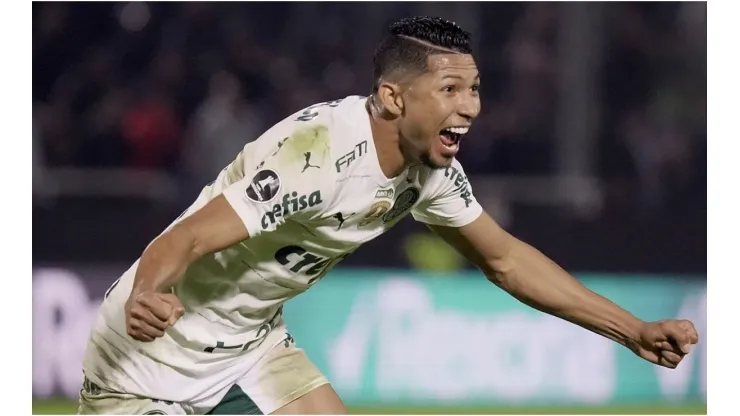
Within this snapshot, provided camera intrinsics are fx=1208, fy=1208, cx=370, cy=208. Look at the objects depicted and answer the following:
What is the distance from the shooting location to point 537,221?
1004cm

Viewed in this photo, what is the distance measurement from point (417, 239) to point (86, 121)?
10.8 feet

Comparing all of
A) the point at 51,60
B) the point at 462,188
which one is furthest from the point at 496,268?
the point at 51,60

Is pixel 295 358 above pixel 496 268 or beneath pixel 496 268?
beneath

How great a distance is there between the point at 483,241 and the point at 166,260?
1539 millimetres

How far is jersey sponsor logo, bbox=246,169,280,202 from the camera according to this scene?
3930 millimetres

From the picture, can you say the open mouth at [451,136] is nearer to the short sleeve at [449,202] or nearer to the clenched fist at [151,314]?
the short sleeve at [449,202]

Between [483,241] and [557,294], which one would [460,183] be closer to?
[483,241]

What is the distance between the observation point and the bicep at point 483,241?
4.77 metres

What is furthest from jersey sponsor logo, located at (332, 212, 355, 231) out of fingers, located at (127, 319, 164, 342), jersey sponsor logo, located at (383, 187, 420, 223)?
fingers, located at (127, 319, 164, 342)

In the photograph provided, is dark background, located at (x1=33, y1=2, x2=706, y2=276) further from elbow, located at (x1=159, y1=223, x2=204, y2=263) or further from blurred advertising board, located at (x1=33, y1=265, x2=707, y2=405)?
elbow, located at (x1=159, y1=223, x2=204, y2=263)

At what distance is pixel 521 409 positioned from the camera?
9.12 meters

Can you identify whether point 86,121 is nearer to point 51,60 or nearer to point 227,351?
point 51,60

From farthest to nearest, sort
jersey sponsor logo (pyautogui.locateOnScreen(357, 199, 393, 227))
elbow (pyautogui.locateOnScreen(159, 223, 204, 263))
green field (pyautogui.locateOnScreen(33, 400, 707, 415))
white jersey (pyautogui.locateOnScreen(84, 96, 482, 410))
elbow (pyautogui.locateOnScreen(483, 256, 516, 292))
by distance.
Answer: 1. green field (pyautogui.locateOnScreen(33, 400, 707, 415))
2. elbow (pyautogui.locateOnScreen(483, 256, 516, 292))
3. jersey sponsor logo (pyautogui.locateOnScreen(357, 199, 393, 227))
4. white jersey (pyautogui.locateOnScreen(84, 96, 482, 410))
5. elbow (pyautogui.locateOnScreen(159, 223, 204, 263))

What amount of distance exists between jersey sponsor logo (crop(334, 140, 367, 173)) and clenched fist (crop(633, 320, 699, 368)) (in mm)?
1305
